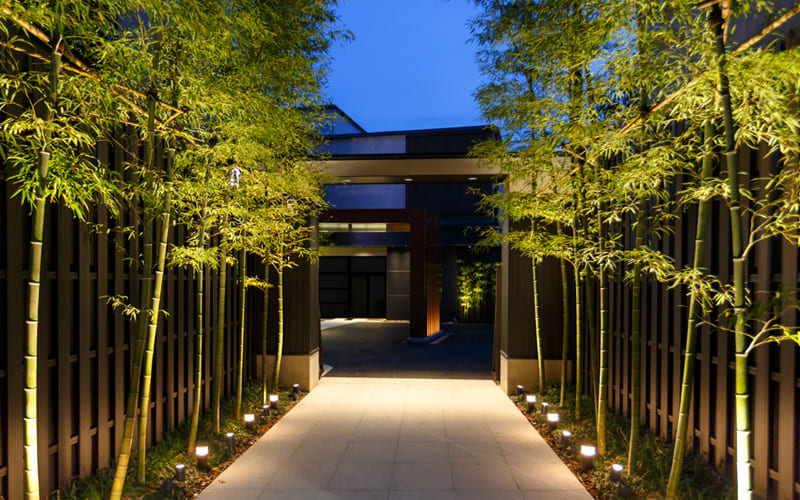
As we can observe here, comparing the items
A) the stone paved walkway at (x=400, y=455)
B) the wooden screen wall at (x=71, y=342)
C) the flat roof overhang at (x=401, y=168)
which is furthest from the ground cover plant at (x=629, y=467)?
the wooden screen wall at (x=71, y=342)

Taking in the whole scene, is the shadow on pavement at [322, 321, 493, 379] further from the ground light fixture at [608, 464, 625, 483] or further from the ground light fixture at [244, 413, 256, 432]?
the ground light fixture at [608, 464, 625, 483]

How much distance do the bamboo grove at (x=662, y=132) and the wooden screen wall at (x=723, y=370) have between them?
71mm

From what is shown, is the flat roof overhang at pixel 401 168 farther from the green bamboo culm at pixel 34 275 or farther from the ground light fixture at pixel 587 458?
the green bamboo culm at pixel 34 275

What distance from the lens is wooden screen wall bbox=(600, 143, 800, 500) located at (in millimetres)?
2537

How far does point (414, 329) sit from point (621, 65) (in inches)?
371

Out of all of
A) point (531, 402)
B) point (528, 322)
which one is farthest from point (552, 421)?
point (528, 322)

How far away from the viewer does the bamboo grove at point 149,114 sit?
2.16 meters

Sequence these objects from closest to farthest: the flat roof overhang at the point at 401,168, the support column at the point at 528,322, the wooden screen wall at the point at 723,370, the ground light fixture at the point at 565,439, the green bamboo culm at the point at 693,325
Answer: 1. the green bamboo culm at the point at 693,325
2. the wooden screen wall at the point at 723,370
3. the ground light fixture at the point at 565,439
4. the support column at the point at 528,322
5. the flat roof overhang at the point at 401,168

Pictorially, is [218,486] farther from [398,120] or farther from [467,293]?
[398,120]

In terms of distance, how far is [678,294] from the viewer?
3.71m

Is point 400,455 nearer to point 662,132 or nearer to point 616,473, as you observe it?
point 616,473

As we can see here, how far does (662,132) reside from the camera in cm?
331

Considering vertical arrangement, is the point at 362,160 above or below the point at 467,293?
above

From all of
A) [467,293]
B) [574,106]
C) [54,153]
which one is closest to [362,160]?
[574,106]
